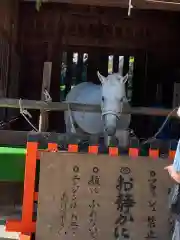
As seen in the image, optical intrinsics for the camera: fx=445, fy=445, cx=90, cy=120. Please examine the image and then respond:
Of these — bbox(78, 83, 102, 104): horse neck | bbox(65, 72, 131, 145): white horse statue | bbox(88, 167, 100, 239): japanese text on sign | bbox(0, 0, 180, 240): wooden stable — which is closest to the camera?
bbox(88, 167, 100, 239): japanese text on sign

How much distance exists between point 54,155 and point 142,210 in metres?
0.89

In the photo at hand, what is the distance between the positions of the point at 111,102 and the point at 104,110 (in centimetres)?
11

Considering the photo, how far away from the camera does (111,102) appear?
456cm

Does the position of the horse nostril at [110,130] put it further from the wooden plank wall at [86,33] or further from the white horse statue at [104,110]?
the wooden plank wall at [86,33]

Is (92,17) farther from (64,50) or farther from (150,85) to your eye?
(150,85)

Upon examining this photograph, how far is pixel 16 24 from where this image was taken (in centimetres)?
778

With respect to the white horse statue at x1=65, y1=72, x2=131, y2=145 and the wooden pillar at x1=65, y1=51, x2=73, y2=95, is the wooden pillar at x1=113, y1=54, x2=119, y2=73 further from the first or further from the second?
the white horse statue at x1=65, y1=72, x2=131, y2=145

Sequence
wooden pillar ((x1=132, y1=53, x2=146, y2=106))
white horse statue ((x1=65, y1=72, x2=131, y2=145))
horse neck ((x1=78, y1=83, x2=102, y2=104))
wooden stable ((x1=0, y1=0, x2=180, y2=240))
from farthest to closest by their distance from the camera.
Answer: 1. wooden pillar ((x1=132, y1=53, x2=146, y2=106))
2. wooden stable ((x1=0, y1=0, x2=180, y2=240))
3. horse neck ((x1=78, y1=83, x2=102, y2=104))
4. white horse statue ((x1=65, y1=72, x2=131, y2=145))

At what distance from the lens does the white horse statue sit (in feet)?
14.8

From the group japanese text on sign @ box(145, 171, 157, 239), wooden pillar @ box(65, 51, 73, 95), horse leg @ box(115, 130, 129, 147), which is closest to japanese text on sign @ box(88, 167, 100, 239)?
japanese text on sign @ box(145, 171, 157, 239)

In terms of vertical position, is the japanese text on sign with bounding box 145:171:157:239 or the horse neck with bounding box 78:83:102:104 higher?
the horse neck with bounding box 78:83:102:104

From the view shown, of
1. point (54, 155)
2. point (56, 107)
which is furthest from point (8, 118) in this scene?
point (54, 155)

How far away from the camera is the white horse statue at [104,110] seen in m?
4.50

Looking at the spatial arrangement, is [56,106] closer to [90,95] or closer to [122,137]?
[122,137]
